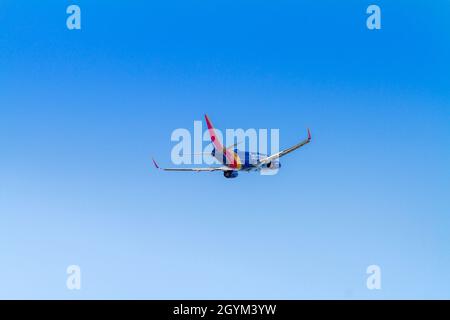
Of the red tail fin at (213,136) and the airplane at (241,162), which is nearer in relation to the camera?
the airplane at (241,162)

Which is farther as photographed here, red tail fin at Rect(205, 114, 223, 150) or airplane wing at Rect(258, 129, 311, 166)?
red tail fin at Rect(205, 114, 223, 150)

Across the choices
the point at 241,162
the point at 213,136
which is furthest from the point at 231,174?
the point at 213,136

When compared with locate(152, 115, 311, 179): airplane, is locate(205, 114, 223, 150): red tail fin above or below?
above

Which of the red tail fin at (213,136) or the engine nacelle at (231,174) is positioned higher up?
the red tail fin at (213,136)

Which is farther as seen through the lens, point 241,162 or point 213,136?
point 213,136

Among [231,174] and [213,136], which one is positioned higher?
[213,136]

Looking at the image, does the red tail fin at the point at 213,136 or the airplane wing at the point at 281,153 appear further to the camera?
the red tail fin at the point at 213,136

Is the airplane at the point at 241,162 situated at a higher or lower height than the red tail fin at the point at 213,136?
lower

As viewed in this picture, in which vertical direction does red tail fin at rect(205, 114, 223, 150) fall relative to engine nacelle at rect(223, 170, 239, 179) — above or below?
above

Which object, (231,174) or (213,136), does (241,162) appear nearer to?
(231,174)

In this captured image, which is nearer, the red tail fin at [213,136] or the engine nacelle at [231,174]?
the engine nacelle at [231,174]
